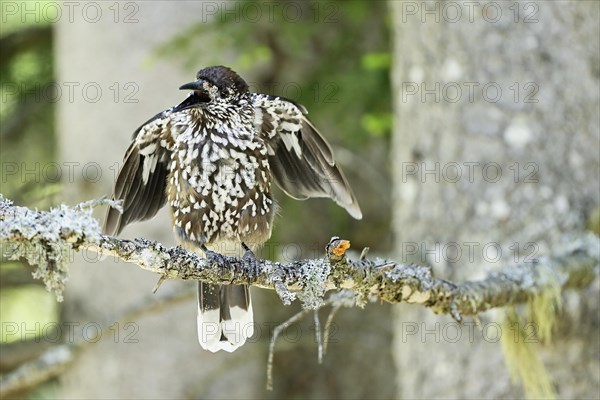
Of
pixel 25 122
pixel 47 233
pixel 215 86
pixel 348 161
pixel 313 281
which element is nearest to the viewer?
pixel 47 233

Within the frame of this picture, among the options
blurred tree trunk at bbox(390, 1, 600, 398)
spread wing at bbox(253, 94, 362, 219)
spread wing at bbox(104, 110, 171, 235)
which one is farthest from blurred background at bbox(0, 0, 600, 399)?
spread wing at bbox(253, 94, 362, 219)

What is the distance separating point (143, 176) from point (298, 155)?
2.80 feet

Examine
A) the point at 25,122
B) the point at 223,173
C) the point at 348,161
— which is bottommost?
the point at 223,173

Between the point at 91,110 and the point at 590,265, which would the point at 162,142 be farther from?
the point at 590,265

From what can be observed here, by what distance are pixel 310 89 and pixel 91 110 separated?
1.54 meters

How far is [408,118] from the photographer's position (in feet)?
16.9

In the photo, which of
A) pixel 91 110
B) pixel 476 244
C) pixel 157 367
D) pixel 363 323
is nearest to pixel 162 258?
pixel 476 244

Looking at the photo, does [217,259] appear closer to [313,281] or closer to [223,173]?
[313,281]

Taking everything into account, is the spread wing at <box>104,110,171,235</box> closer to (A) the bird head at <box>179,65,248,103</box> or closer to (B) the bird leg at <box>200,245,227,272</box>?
(A) the bird head at <box>179,65,248,103</box>

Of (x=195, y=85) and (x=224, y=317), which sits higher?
(x=195, y=85)

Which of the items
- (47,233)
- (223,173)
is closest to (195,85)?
(223,173)

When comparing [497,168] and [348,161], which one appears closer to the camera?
[497,168]

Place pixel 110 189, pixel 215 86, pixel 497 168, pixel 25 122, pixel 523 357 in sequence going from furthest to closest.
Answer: pixel 25 122
pixel 110 189
pixel 497 168
pixel 215 86
pixel 523 357

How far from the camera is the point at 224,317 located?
183 inches
